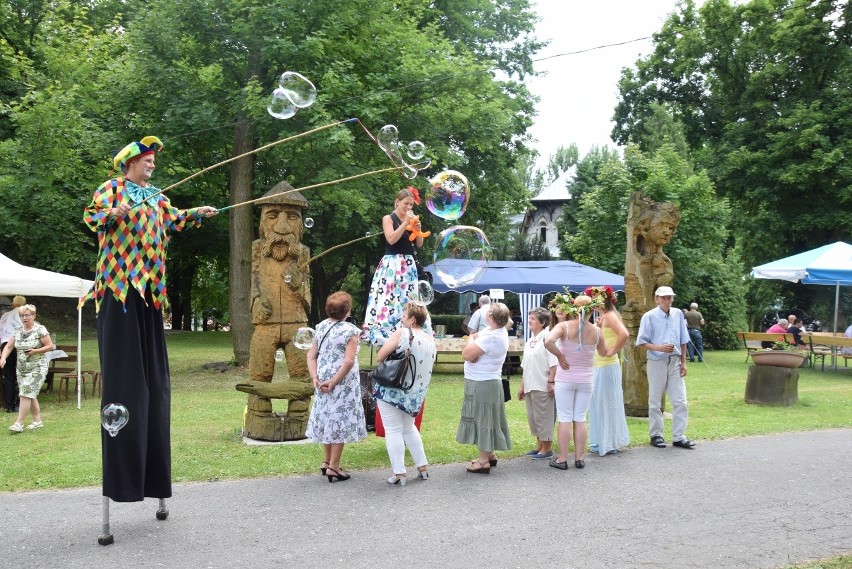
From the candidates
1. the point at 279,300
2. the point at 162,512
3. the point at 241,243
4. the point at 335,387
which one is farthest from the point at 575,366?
the point at 241,243

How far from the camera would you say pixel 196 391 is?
15336 millimetres

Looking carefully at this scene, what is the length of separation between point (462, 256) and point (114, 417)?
209 inches

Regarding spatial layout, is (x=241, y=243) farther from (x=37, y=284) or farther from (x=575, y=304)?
(x=575, y=304)

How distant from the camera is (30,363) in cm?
1109

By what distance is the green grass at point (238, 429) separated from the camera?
7.82 metres

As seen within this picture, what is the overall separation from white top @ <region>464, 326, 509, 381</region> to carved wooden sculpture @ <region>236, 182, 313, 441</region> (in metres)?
2.49

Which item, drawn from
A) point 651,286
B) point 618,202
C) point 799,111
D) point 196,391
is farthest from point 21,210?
point 799,111

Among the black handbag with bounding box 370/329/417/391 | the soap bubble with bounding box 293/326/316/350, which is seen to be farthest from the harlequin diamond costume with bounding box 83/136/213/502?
the soap bubble with bounding box 293/326/316/350

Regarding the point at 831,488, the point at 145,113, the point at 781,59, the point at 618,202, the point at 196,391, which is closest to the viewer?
the point at 831,488

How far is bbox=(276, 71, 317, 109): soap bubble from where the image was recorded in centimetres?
771

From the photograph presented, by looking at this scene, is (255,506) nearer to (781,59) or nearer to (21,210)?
(21,210)

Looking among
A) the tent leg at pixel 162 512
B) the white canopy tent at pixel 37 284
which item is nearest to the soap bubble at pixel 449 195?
the tent leg at pixel 162 512

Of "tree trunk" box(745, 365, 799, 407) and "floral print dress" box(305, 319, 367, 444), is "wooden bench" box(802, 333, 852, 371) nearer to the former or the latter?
"tree trunk" box(745, 365, 799, 407)

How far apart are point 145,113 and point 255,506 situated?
14.4 metres
